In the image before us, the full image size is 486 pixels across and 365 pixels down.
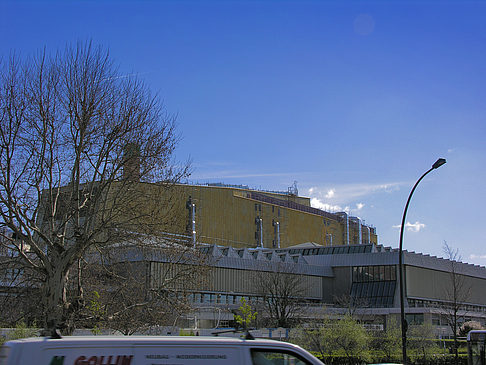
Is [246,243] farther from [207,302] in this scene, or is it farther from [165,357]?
[165,357]

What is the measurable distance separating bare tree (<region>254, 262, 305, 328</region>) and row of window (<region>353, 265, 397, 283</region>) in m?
11.1

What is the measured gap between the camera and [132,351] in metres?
6.61

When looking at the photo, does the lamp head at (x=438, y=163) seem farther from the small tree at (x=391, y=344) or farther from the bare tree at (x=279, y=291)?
the bare tree at (x=279, y=291)

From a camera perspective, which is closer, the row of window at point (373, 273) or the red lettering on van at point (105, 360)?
the red lettering on van at point (105, 360)

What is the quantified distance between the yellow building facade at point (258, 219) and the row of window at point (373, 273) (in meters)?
22.4

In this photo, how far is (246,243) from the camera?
95.3 metres

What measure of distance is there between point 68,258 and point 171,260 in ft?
15.1

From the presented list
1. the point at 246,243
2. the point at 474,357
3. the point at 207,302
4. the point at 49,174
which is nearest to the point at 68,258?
the point at 49,174

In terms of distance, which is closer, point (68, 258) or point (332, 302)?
point (68, 258)

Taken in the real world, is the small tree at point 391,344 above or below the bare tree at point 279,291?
below

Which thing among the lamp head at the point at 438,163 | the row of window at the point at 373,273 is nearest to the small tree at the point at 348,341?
the lamp head at the point at 438,163

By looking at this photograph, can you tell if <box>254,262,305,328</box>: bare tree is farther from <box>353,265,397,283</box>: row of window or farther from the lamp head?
the lamp head

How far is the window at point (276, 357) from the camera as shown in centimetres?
689

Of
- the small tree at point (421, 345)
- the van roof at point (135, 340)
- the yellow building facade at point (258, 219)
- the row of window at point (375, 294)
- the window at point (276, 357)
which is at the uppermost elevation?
the yellow building facade at point (258, 219)
